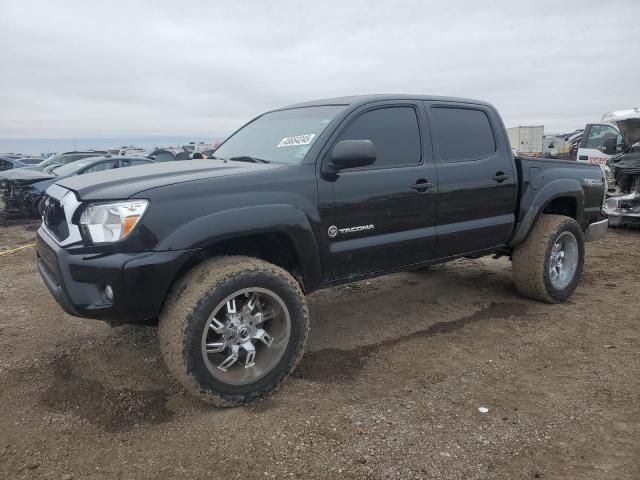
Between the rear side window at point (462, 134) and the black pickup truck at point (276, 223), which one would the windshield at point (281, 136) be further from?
the rear side window at point (462, 134)

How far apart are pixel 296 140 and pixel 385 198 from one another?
78 cm

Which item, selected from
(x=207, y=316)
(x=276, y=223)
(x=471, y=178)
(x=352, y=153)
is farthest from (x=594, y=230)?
(x=207, y=316)

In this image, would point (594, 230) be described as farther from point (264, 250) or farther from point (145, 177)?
point (145, 177)

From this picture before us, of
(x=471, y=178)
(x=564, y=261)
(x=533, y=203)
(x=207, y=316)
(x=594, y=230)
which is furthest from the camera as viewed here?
(x=594, y=230)

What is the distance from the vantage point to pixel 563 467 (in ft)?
8.07

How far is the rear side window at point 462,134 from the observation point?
13.8 ft

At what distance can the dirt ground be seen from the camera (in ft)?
8.23

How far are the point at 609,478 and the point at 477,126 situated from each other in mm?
3073

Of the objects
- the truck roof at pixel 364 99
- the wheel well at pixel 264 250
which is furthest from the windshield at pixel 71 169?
the wheel well at pixel 264 250

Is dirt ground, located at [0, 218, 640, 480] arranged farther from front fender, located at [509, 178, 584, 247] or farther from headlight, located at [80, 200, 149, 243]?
headlight, located at [80, 200, 149, 243]

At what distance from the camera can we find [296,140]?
12.1 feet

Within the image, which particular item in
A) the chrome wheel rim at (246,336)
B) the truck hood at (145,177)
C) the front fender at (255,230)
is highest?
the truck hood at (145,177)

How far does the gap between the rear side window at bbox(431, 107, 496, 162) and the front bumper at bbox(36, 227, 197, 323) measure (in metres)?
2.38

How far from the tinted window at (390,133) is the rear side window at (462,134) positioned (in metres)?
0.28
